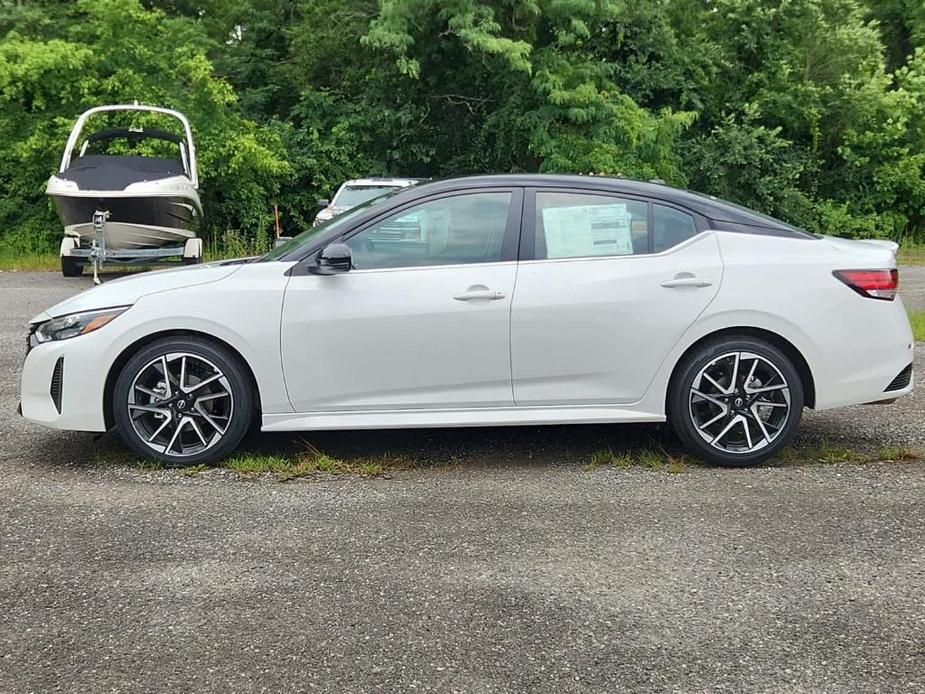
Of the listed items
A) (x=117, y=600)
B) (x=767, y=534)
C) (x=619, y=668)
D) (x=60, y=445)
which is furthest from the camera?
(x=60, y=445)

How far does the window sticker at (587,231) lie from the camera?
5047 millimetres

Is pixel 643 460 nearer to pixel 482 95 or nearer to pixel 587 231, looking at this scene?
pixel 587 231

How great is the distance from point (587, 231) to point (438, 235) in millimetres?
826

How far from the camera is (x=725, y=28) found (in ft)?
75.4

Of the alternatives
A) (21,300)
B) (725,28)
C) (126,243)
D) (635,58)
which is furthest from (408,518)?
(725,28)

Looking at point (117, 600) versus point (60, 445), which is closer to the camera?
point (117, 600)

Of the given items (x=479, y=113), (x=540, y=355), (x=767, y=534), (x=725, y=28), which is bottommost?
(x=767, y=534)

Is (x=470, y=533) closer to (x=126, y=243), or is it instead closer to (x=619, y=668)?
(x=619, y=668)

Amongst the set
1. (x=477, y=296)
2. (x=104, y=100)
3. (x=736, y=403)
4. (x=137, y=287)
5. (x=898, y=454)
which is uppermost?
(x=104, y=100)

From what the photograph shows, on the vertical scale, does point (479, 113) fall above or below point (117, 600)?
above

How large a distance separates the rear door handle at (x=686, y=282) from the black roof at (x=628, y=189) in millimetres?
418

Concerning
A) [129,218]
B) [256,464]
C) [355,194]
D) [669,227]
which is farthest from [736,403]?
[129,218]

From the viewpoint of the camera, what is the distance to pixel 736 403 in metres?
4.96

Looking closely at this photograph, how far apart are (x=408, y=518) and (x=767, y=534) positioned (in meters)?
1.58
